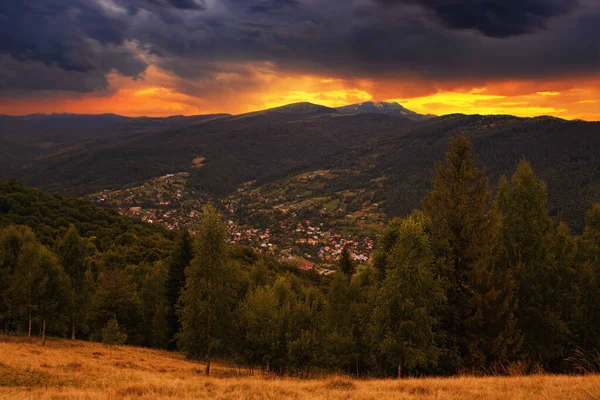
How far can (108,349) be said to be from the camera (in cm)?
3481

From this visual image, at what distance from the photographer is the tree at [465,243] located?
2142cm

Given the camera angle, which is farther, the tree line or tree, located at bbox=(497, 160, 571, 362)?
tree, located at bbox=(497, 160, 571, 362)

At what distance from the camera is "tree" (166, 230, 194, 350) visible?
45469mm

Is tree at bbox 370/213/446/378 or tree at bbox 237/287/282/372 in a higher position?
tree at bbox 370/213/446/378

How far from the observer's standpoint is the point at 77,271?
39781mm

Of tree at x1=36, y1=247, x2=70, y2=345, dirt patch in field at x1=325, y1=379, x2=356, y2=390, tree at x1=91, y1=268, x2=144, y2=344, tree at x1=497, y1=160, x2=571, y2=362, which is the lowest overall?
tree at x1=91, y1=268, x2=144, y2=344

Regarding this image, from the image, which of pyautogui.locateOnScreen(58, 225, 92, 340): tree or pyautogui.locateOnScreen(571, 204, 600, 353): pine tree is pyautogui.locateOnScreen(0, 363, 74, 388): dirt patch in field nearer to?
pyautogui.locateOnScreen(58, 225, 92, 340): tree

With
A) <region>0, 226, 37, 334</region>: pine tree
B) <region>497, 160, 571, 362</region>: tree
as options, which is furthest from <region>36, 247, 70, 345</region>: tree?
<region>497, 160, 571, 362</region>: tree

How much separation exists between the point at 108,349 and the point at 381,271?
2702 centimetres

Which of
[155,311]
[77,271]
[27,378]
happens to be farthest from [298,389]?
[155,311]

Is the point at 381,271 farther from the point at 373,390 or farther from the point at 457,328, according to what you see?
the point at 373,390

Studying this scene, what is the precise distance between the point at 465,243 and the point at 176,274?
119 ft

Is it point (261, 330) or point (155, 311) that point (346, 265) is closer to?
point (155, 311)

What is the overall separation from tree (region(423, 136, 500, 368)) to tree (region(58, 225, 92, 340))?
3664 cm
